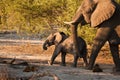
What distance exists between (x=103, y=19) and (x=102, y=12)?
230 mm

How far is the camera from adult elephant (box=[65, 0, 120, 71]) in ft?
43.0

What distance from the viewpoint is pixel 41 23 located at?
887 inches

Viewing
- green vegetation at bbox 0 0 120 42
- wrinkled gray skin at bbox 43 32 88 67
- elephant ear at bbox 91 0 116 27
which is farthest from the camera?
green vegetation at bbox 0 0 120 42

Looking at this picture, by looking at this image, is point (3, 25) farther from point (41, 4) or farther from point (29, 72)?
point (29, 72)

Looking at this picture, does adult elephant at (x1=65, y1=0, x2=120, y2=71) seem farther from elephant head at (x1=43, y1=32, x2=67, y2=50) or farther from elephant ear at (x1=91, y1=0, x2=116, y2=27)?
elephant head at (x1=43, y1=32, x2=67, y2=50)

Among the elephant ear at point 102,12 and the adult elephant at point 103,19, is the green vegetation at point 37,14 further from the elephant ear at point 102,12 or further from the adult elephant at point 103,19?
the elephant ear at point 102,12

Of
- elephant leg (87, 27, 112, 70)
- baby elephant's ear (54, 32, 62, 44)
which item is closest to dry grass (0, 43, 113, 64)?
baby elephant's ear (54, 32, 62, 44)

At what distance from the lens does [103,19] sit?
1312 cm

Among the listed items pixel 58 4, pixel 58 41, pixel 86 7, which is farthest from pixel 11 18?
pixel 86 7

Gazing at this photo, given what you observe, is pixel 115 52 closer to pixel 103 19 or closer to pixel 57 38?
pixel 103 19

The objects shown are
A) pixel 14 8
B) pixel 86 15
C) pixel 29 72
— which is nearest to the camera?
pixel 29 72

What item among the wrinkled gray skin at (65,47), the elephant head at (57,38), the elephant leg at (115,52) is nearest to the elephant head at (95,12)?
the elephant leg at (115,52)

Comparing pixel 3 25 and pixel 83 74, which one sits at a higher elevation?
pixel 83 74

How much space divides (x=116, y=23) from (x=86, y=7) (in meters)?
1.14
